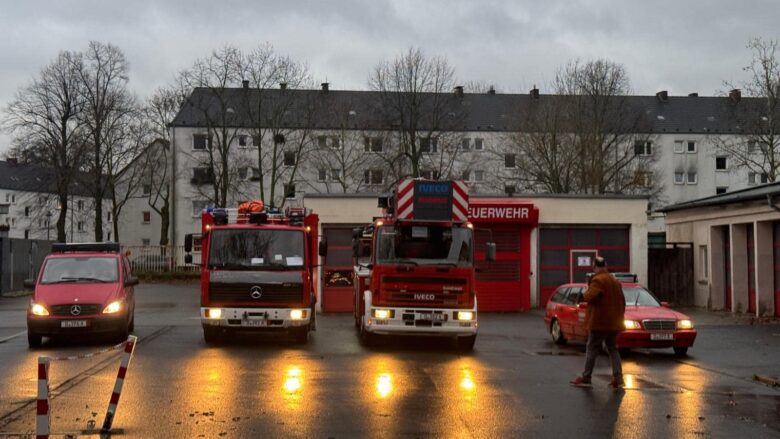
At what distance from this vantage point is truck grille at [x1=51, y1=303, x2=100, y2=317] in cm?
1748

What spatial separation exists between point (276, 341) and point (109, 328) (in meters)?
3.58


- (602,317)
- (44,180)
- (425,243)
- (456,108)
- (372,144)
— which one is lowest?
(602,317)

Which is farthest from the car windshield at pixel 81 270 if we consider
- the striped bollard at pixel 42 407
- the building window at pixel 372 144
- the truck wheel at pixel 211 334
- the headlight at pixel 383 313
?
the building window at pixel 372 144

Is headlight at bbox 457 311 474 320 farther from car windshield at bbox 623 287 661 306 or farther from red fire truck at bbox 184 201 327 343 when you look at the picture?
car windshield at bbox 623 287 661 306

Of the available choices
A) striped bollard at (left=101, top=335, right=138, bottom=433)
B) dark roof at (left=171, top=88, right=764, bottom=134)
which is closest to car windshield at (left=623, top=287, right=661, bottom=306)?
striped bollard at (left=101, top=335, right=138, bottom=433)

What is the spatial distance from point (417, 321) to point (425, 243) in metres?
1.63

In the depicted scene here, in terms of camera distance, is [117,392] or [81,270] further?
[81,270]

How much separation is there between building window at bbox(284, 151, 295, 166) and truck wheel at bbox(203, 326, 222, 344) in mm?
40140

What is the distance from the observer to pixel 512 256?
32.3 m

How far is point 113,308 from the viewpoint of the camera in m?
17.9

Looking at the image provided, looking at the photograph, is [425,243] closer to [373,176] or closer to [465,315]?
[465,315]

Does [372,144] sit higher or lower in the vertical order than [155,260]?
higher

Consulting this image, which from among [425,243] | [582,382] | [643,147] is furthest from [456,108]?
[582,382]

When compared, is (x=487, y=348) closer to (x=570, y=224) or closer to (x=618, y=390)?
(x=618, y=390)
